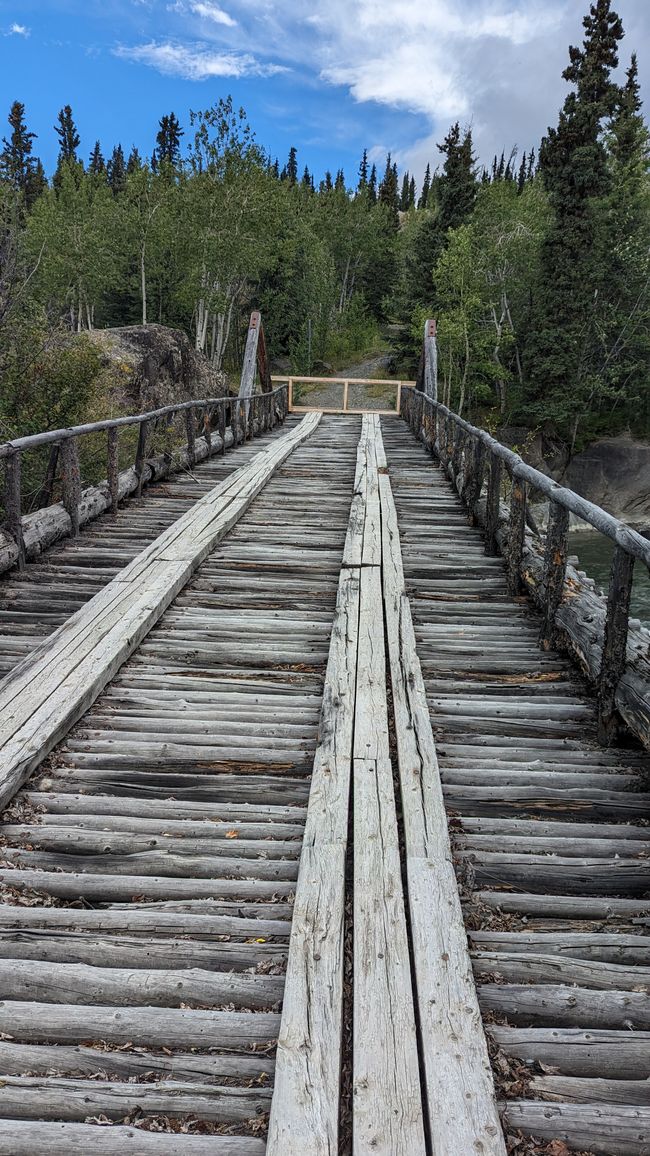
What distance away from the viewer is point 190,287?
36.9 m

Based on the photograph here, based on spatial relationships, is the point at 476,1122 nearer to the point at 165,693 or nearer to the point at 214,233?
the point at 165,693

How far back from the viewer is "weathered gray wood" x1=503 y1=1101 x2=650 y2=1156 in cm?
164

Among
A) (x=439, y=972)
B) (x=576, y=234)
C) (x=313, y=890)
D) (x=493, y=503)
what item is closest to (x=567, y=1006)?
(x=439, y=972)

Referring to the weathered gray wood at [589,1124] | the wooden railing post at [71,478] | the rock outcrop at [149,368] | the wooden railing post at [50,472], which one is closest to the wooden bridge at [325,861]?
the weathered gray wood at [589,1124]

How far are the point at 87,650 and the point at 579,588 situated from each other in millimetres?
3073

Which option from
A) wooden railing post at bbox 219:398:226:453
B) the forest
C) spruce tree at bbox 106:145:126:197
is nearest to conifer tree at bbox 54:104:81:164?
spruce tree at bbox 106:145:126:197

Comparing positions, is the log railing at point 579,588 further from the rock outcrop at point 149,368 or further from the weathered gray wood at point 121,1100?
the rock outcrop at point 149,368

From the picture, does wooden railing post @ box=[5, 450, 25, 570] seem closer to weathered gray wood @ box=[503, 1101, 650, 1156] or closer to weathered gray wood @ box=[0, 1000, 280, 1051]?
weathered gray wood @ box=[0, 1000, 280, 1051]

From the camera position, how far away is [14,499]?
5.55 m

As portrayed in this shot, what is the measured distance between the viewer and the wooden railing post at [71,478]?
6629mm

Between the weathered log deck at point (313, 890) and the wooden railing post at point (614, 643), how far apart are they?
0.46 ft

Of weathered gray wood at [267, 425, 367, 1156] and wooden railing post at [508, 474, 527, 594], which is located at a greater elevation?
wooden railing post at [508, 474, 527, 594]

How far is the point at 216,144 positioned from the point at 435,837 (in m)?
39.0

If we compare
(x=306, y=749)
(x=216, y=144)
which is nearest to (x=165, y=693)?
(x=306, y=749)
